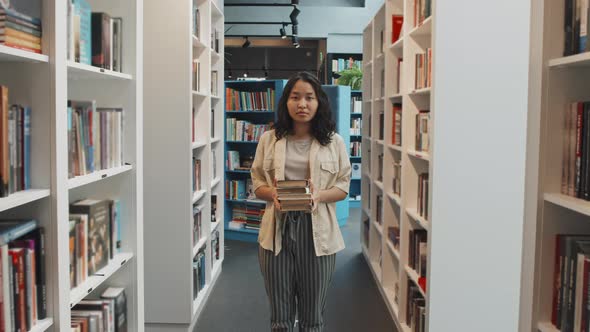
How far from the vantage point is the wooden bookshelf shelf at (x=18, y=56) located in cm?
138

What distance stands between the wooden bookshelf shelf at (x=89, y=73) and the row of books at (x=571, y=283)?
5.27 feet

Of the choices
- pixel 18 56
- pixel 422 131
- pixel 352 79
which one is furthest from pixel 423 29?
pixel 352 79

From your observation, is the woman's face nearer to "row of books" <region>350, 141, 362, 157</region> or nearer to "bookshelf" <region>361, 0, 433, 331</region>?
"bookshelf" <region>361, 0, 433, 331</region>

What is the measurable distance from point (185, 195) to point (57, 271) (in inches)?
80.9

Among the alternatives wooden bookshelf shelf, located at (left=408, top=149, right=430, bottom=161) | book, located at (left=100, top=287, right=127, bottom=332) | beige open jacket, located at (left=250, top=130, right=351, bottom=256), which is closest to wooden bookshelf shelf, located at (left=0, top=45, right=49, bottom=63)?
book, located at (left=100, top=287, right=127, bottom=332)

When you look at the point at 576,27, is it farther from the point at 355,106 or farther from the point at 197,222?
the point at 355,106

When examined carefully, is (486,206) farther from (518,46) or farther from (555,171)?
(555,171)

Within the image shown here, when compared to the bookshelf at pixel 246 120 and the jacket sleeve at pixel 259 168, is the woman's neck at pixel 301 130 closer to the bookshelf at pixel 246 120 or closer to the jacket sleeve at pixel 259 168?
the jacket sleeve at pixel 259 168

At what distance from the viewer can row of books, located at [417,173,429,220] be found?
3222mm

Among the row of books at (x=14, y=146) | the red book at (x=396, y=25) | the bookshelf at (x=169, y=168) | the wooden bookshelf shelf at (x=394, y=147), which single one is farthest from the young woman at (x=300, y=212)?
the red book at (x=396, y=25)

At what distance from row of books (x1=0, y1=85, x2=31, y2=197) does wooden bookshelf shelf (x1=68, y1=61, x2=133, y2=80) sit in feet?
1.06

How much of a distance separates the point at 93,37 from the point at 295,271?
4.73ft

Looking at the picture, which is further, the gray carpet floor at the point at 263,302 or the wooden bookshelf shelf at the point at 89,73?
the gray carpet floor at the point at 263,302

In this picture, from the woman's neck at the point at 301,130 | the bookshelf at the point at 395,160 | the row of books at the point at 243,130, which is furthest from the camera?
the row of books at the point at 243,130
